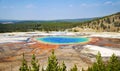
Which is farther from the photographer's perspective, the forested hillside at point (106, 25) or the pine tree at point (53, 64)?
the forested hillside at point (106, 25)

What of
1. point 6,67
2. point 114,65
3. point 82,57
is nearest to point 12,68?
point 6,67

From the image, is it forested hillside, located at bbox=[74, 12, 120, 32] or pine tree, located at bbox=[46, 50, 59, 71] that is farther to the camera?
forested hillside, located at bbox=[74, 12, 120, 32]

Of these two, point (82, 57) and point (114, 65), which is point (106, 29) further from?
point (114, 65)

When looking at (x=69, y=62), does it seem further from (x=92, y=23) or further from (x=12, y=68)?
(x=92, y=23)

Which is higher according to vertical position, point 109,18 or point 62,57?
point 109,18

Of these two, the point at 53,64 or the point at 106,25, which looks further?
the point at 106,25

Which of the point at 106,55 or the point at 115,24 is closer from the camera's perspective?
the point at 106,55

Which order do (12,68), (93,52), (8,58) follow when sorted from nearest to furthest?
(12,68), (8,58), (93,52)

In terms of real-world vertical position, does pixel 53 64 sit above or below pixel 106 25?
below

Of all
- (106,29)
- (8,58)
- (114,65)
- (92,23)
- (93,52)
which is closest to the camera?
(114,65)

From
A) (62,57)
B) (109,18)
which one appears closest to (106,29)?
(109,18)
